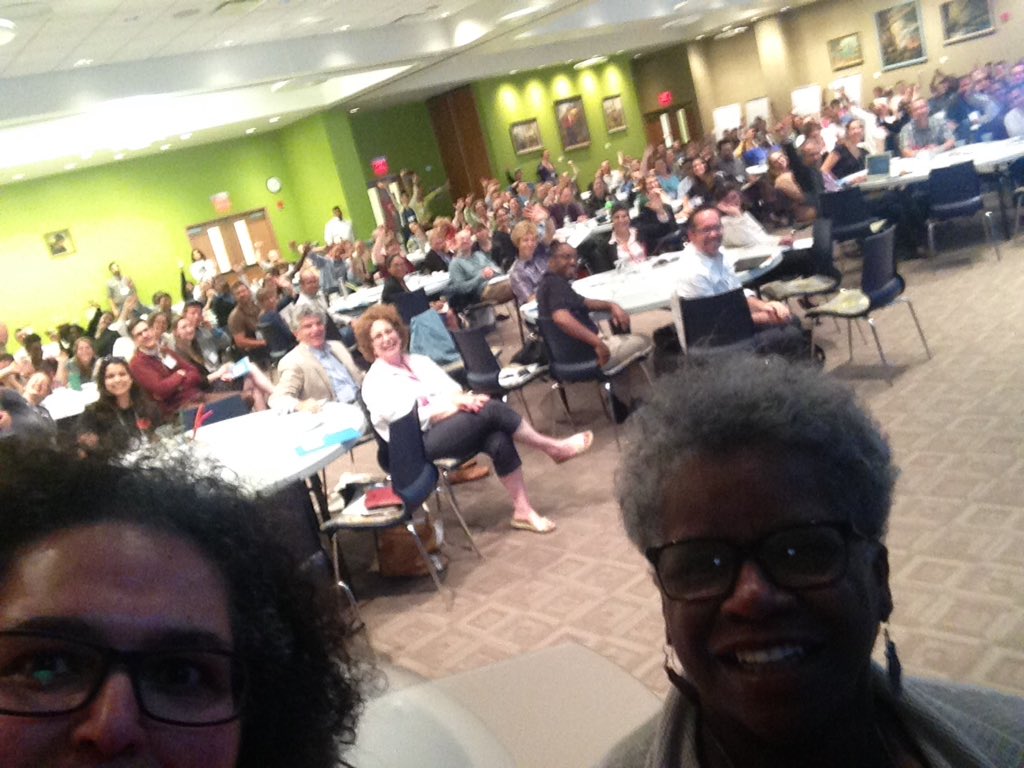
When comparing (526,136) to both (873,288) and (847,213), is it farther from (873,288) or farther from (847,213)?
(873,288)

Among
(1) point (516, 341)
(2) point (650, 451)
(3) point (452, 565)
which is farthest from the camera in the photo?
(1) point (516, 341)

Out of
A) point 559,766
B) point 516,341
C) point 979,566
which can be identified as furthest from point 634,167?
point 559,766

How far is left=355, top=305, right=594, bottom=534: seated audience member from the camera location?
505 centimetres

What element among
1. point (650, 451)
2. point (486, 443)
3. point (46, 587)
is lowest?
point (486, 443)

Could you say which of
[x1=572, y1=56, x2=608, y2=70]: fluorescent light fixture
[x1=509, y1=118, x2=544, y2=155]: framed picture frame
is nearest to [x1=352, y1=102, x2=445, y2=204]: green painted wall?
[x1=509, y1=118, x2=544, y2=155]: framed picture frame

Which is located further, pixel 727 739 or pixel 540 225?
pixel 540 225

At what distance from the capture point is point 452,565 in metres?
4.93

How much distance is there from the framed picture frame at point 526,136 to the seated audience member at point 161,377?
15.9m

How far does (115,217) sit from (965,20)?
62.1ft

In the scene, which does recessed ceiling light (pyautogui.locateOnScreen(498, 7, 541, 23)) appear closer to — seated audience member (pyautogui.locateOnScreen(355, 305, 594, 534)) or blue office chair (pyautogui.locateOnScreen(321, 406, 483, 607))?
seated audience member (pyautogui.locateOnScreen(355, 305, 594, 534))

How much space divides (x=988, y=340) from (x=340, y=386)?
14.6 ft

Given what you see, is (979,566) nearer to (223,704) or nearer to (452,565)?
(452,565)

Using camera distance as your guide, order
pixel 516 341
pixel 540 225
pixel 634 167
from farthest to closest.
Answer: pixel 634 167, pixel 540 225, pixel 516 341

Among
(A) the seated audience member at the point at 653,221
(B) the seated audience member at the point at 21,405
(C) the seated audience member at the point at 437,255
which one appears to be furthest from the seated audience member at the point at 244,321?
(A) the seated audience member at the point at 653,221
